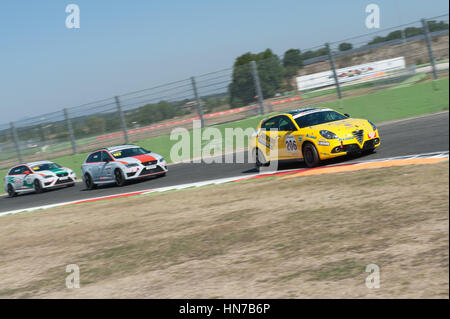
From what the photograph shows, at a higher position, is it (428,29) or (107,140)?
(428,29)

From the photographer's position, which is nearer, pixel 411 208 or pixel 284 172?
pixel 411 208

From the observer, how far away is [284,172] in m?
12.3

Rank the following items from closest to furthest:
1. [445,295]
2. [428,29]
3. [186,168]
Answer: [445,295], [428,29], [186,168]

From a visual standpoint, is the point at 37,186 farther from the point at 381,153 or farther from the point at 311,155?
the point at 381,153

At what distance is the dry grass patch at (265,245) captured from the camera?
189 inches

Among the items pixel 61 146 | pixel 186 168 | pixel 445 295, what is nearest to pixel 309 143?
pixel 186 168

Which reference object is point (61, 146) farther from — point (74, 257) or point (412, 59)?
point (74, 257)

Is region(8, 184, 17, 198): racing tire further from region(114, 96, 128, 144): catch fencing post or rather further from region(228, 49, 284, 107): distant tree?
region(228, 49, 284, 107): distant tree

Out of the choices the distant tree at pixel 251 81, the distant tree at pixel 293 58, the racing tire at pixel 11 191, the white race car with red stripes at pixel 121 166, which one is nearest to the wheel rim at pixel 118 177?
the white race car with red stripes at pixel 121 166

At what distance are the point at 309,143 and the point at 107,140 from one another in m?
12.3

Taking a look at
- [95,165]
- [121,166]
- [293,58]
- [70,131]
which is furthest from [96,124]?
[293,58]

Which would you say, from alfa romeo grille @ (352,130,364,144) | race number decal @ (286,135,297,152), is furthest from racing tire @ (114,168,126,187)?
alfa romeo grille @ (352,130,364,144)

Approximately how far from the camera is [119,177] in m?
17.0

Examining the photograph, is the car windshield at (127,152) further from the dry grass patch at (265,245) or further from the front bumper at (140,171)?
the dry grass patch at (265,245)
